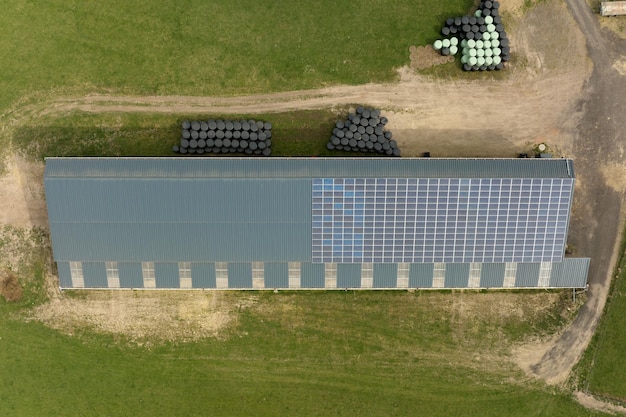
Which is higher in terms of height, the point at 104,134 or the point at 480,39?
the point at 480,39

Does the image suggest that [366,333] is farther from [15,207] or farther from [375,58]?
[15,207]

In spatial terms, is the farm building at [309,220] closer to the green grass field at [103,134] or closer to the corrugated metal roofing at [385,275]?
the corrugated metal roofing at [385,275]

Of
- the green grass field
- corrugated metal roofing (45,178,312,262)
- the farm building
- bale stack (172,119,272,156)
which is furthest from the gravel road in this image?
the green grass field

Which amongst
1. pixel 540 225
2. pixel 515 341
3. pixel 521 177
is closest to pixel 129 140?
pixel 521 177

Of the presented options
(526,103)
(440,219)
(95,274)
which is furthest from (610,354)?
(95,274)

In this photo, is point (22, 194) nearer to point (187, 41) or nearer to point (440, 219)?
point (187, 41)

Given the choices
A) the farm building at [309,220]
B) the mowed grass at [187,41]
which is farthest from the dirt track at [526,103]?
the farm building at [309,220]
